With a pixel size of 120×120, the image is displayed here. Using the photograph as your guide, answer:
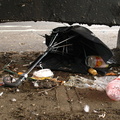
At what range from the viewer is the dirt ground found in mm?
1917

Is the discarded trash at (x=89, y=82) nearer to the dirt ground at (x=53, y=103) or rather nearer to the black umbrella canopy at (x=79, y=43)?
the dirt ground at (x=53, y=103)

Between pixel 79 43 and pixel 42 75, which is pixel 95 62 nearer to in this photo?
pixel 79 43

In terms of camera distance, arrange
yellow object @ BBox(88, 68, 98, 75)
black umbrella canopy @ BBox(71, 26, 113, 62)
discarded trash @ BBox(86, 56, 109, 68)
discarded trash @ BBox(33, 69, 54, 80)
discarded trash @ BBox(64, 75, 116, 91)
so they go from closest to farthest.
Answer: discarded trash @ BBox(64, 75, 116, 91) < discarded trash @ BBox(33, 69, 54, 80) < black umbrella canopy @ BBox(71, 26, 113, 62) < yellow object @ BBox(88, 68, 98, 75) < discarded trash @ BBox(86, 56, 109, 68)

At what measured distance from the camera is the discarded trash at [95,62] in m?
3.16

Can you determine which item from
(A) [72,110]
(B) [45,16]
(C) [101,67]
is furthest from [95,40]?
(A) [72,110]

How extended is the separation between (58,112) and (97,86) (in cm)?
81

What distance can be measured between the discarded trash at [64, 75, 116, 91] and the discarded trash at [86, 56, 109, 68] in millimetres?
318

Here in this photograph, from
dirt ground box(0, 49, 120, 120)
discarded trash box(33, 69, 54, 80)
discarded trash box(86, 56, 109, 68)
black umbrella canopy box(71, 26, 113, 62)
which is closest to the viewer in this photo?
dirt ground box(0, 49, 120, 120)

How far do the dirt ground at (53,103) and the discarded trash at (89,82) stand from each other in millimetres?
98

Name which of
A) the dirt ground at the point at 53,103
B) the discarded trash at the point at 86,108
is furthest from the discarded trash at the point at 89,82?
the discarded trash at the point at 86,108

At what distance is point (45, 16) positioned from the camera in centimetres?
263

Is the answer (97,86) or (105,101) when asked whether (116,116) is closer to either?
(105,101)

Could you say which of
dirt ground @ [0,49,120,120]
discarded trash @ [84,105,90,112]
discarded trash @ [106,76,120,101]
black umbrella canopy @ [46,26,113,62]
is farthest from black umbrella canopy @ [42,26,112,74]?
discarded trash @ [84,105,90,112]

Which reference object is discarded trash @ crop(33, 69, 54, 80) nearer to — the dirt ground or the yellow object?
the dirt ground
